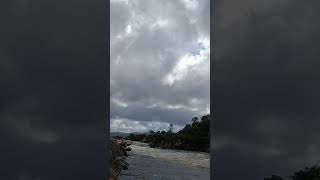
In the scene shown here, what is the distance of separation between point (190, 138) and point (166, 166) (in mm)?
5505

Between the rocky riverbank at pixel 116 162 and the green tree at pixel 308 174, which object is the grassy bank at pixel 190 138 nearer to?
the rocky riverbank at pixel 116 162

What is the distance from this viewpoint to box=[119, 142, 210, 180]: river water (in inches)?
545

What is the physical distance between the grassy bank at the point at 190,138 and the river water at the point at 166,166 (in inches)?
36.4

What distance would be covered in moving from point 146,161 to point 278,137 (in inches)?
335

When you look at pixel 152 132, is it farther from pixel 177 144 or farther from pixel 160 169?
pixel 160 169

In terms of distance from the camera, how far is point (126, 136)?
2822cm

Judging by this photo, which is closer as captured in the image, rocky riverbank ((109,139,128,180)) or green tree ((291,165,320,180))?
green tree ((291,165,320,180))

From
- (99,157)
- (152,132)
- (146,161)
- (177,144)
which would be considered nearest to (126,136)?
(152,132)

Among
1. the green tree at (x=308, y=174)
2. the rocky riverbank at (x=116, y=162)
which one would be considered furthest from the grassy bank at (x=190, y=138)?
the green tree at (x=308, y=174)

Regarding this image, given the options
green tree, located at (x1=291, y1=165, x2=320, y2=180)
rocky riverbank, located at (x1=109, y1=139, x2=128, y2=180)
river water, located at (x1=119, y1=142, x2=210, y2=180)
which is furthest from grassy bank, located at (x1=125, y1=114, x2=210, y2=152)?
green tree, located at (x1=291, y1=165, x2=320, y2=180)

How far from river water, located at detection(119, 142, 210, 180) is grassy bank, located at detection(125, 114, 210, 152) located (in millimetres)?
925

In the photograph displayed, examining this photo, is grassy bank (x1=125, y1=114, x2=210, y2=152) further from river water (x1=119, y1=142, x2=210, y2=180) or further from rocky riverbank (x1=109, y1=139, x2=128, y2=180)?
rocky riverbank (x1=109, y1=139, x2=128, y2=180)

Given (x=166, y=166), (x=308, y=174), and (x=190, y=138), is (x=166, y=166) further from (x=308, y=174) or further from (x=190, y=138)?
(x=308, y=174)

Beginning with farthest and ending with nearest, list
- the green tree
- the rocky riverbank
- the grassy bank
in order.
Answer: the grassy bank → the rocky riverbank → the green tree
